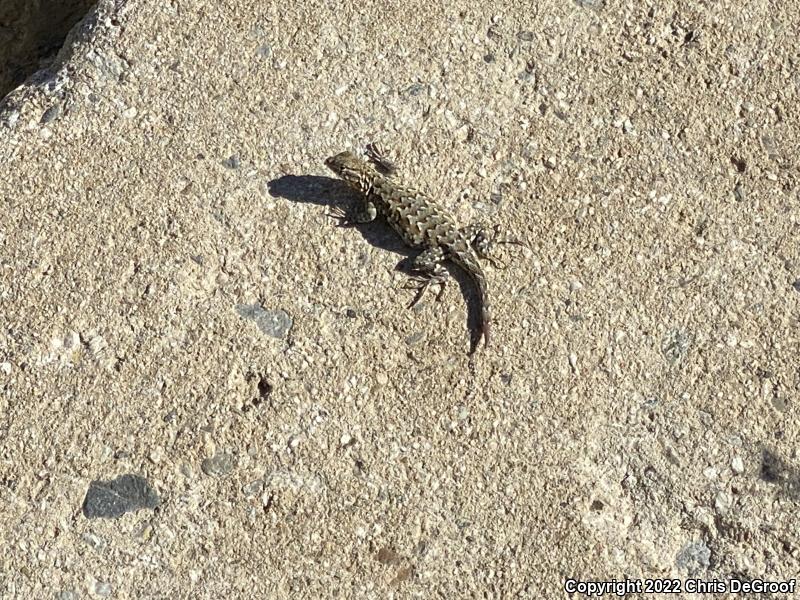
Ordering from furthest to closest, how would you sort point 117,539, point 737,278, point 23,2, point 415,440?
point 23,2, point 737,278, point 415,440, point 117,539

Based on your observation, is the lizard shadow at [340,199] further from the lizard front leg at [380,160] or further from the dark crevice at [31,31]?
the dark crevice at [31,31]

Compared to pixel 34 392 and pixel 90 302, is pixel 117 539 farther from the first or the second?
pixel 90 302

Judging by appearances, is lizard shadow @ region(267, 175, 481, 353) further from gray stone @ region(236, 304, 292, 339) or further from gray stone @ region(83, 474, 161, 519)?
gray stone @ region(83, 474, 161, 519)

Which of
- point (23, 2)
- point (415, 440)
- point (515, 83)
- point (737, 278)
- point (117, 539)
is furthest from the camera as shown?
point (23, 2)

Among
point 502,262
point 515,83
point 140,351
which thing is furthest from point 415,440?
point 515,83

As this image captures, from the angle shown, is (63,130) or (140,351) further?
(63,130)

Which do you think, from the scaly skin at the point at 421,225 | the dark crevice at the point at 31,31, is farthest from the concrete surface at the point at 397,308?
the dark crevice at the point at 31,31

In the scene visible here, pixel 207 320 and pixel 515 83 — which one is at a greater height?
pixel 515 83

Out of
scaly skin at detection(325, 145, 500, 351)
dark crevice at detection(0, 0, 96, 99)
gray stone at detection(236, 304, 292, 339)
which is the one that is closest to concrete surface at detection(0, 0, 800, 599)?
gray stone at detection(236, 304, 292, 339)
